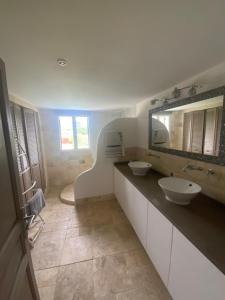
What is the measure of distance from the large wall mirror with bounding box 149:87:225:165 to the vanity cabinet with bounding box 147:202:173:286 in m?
0.79

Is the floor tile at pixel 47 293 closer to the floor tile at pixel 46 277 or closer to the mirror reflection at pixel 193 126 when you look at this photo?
the floor tile at pixel 46 277

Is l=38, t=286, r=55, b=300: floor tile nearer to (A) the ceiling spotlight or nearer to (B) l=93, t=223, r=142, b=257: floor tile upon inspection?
(B) l=93, t=223, r=142, b=257: floor tile

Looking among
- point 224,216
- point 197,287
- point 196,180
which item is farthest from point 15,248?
point 196,180

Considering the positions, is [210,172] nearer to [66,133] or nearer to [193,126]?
[193,126]

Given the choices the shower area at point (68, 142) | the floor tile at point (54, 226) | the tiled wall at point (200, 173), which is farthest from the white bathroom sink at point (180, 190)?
the shower area at point (68, 142)

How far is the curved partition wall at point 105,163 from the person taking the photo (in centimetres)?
284

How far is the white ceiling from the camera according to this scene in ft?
2.21

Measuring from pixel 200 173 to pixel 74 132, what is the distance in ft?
11.4

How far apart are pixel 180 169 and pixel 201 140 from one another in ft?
1.54

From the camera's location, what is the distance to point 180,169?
178 cm

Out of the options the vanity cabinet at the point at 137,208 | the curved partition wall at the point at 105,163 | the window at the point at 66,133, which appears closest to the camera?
the vanity cabinet at the point at 137,208

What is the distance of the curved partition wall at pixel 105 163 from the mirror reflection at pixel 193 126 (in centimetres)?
88

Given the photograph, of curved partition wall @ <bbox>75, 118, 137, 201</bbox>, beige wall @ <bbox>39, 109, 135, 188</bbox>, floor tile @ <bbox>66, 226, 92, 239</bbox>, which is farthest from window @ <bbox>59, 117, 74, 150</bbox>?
floor tile @ <bbox>66, 226, 92, 239</bbox>

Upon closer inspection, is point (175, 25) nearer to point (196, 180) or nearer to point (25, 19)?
point (25, 19)
